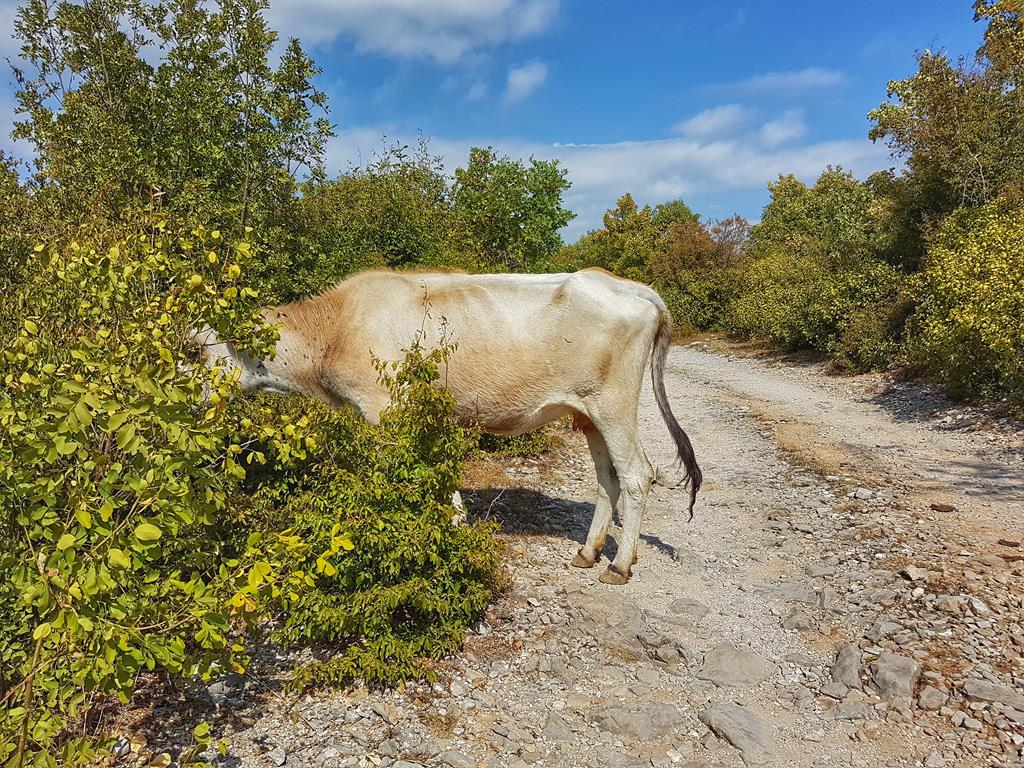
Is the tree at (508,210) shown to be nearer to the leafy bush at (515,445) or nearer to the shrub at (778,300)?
the leafy bush at (515,445)

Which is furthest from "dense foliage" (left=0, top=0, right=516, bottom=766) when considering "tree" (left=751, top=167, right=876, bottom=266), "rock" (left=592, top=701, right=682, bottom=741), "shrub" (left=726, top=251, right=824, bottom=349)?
"tree" (left=751, top=167, right=876, bottom=266)

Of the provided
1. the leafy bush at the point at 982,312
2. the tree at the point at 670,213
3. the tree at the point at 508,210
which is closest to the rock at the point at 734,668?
the leafy bush at the point at 982,312

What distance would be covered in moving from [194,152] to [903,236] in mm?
19289

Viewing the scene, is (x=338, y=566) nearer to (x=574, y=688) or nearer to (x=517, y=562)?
(x=574, y=688)

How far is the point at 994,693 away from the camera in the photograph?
384cm

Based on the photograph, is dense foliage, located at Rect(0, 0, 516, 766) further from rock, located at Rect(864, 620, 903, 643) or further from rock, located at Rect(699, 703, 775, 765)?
rock, located at Rect(864, 620, 903, 643)

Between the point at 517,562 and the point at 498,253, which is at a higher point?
the point at 498,253

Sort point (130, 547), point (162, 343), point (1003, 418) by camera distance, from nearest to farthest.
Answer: point (130, 547)
point (162, 343)
point (1003, 418)

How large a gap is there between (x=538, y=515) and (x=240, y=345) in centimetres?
488

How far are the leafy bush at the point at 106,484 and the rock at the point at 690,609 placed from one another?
3.63m

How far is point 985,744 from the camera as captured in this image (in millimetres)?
3496

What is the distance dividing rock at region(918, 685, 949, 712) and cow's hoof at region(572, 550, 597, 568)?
2.86 meters

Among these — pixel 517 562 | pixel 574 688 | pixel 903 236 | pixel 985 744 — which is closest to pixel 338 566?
pixel 574 688

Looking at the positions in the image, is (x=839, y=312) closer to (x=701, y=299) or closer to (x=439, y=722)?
(x=701, y=299)
